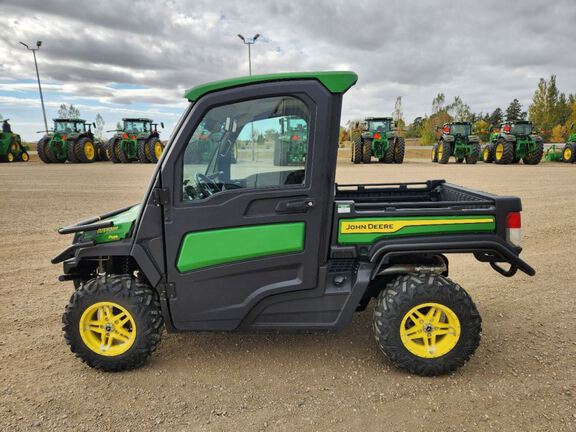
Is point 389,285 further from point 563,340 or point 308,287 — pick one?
point 563,340

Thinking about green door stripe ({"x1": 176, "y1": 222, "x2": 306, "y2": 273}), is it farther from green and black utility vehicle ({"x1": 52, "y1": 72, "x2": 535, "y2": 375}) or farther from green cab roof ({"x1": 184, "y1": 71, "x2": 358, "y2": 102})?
green cab roof ({"x1": 184, "y1": 71, "x2": 358, "y2": 102})

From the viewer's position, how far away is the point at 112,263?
3092 millimetres

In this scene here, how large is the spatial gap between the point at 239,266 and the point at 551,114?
6267 cm

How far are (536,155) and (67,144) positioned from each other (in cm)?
2540

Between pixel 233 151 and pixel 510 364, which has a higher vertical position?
pixel 233 151

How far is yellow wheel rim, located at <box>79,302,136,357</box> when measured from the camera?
2.80m

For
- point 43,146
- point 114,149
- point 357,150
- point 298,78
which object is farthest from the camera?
point 114,149

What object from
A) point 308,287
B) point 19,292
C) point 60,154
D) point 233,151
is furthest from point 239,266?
point 60,154

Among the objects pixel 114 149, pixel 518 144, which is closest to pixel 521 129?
pixel 518 144

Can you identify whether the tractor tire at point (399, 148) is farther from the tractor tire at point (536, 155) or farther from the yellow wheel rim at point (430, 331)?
the yellow wheel rim at point (430, 331)

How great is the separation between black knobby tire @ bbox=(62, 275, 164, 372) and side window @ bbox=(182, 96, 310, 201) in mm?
776

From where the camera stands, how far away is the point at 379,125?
22391 millimetres

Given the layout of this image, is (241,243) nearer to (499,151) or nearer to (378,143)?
(378,143)

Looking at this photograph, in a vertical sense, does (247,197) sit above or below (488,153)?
above
